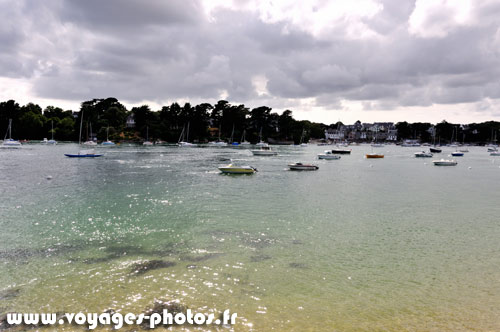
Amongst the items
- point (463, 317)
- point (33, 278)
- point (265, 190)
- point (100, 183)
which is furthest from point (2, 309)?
point (100, 183)

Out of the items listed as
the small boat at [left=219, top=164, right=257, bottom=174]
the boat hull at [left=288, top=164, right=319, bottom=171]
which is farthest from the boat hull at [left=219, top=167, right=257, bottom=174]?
the boat hull at [left=288, top=164, right=319, bottom=171]

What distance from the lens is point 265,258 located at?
20.6m

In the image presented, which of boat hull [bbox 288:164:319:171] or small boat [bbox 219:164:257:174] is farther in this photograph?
boat hull [bbox 288:164:319:171]

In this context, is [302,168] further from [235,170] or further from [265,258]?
[265,258]

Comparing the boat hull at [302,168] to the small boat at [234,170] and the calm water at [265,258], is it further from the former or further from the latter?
the calm water at [265,258]

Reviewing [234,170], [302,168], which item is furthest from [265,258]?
[302,168]

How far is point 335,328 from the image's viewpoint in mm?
13203

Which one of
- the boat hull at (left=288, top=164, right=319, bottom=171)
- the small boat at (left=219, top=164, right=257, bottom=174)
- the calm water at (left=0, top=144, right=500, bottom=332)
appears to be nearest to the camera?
the calm water at (left=0, top=144, right=500, bottom=332)

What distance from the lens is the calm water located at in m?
14.5

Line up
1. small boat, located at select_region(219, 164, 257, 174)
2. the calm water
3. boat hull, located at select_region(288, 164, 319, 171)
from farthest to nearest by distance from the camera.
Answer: boat hull, located at select_region(288, 164, 319, 171)
small boat, located at select_region(219, 164, 257, 174)
the calm water

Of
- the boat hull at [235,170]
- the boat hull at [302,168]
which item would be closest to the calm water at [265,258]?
the boat hull at [235,170]

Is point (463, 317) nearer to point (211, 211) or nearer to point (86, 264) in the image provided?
point (86, 264)

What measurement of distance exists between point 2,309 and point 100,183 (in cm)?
4187

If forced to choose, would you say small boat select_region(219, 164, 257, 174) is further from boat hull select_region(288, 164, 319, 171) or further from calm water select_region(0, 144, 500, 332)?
calm water select_region(0, 144, 500, 332)
